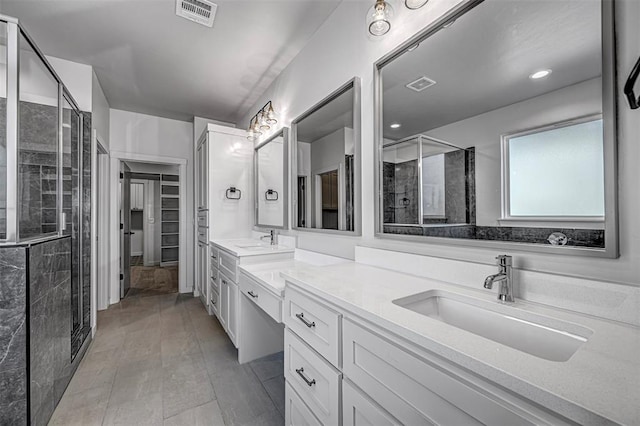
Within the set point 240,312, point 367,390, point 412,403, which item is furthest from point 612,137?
point 240,312

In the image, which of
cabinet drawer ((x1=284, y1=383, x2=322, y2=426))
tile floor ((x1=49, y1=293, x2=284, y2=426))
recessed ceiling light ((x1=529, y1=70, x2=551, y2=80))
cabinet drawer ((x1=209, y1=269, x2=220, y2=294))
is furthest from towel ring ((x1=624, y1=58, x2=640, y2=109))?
cabinet drawer ((x1=209, y1=269, x2=220, y2=294))

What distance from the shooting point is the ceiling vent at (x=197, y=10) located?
75.6 inches

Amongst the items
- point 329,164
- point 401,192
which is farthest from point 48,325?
point 401,192

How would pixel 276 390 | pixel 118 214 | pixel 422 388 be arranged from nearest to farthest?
pixel 422 388 < pixel 276 390 < pixel 118 214

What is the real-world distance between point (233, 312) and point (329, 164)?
4.71 feet

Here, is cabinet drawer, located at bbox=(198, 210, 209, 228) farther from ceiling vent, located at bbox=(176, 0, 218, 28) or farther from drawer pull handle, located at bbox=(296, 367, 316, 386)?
drawer pull handle, located at bbox=(296, 367, 316, 386)

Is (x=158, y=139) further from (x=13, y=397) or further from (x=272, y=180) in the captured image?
(x=13, y=397)

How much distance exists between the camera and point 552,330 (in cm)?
75

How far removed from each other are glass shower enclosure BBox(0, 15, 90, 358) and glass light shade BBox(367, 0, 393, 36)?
1811 mm

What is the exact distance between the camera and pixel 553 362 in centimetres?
53

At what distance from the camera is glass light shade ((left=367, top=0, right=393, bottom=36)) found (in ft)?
4.27

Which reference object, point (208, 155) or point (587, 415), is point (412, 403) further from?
point (208, 155)

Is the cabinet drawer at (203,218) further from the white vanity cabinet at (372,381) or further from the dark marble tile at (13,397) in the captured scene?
the white vanity cabinet at (372,381)

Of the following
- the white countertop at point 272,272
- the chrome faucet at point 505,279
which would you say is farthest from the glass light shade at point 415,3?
the white countertop at point 272,272
